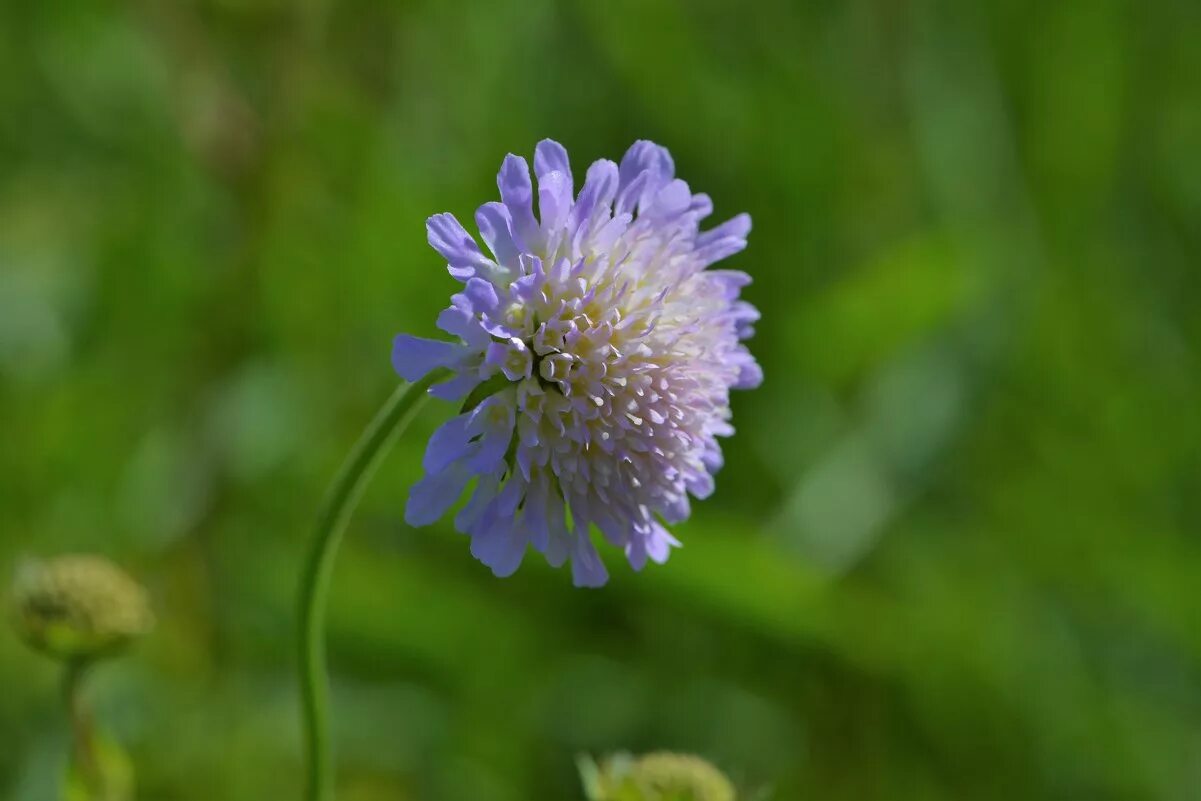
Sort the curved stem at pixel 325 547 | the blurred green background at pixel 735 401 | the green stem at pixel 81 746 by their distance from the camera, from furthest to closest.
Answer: the blurred green background at pixel 735 401 < the green stem at pixel 81 746 < the curved stem at pixel 325 547

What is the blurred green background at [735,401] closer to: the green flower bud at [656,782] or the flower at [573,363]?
the green flower bud at [656,782]

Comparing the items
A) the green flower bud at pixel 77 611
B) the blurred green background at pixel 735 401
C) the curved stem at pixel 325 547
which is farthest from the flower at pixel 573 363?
the blurred green background at pixel 735 401

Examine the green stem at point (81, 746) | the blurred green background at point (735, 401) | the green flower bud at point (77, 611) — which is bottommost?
the green stem at point (81, 746)

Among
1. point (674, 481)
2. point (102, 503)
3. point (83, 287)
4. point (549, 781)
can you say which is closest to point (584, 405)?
point (674, 481)

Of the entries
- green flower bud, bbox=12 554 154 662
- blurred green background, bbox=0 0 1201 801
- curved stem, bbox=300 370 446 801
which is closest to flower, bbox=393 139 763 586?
curved stem, bbox=300 370 446 801

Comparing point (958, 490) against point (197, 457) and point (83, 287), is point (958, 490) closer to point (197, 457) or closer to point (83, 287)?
point (197, 457)

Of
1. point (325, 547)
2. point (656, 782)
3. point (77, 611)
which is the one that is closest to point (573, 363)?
point (325, 547)
